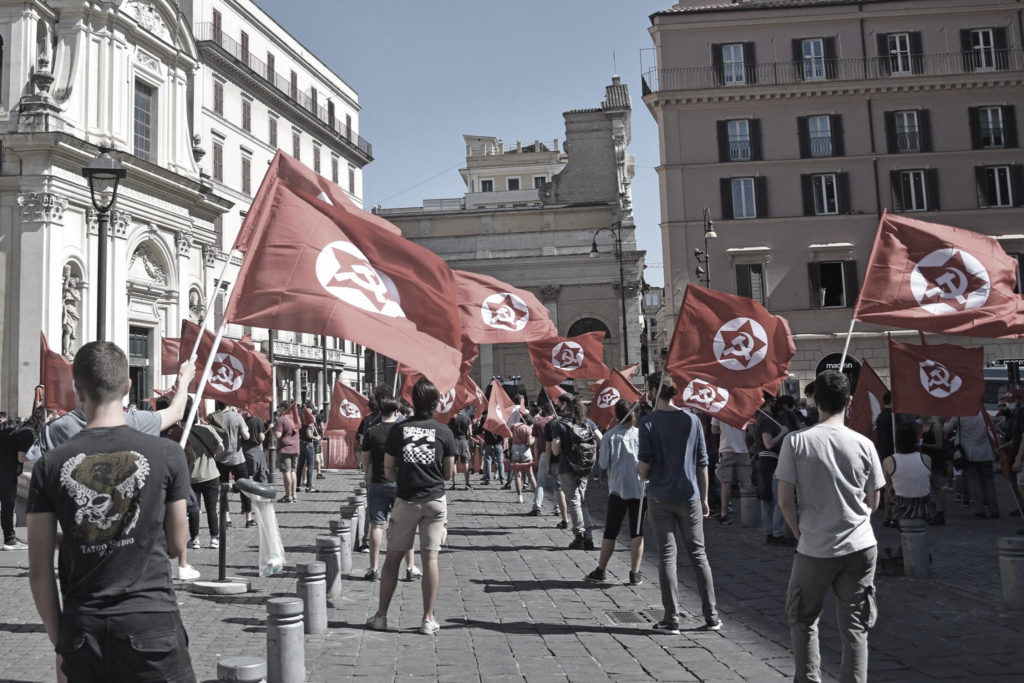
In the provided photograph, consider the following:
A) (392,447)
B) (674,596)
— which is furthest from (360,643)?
(674,596)

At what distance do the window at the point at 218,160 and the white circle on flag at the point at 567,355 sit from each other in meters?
30.1

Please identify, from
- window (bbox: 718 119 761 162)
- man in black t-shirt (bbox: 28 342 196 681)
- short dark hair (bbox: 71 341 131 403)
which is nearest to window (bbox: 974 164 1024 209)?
A: window (bbox: 718 119 761 162)

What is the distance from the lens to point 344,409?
1709 cm

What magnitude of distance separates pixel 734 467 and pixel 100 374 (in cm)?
1163

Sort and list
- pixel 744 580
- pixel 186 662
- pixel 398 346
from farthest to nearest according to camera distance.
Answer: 1. pixel 744 580
2. pixel 398 346
3. pixel 186 662

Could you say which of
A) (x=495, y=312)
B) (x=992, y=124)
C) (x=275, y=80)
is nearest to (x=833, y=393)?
(x=495, y=312)

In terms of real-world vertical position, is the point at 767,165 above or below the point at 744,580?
above

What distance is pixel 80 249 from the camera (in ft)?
102

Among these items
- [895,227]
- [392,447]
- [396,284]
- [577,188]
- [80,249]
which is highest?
[577,188]

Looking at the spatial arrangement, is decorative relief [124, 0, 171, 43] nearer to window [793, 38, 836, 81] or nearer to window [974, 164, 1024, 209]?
window [793, 38, 836, 81]

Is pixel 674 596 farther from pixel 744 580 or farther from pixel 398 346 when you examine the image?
pixel 398 346

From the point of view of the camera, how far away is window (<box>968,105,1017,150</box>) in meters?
38.5

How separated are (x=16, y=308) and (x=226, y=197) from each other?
15.8 meters

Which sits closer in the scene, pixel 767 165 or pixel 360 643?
pixel 360 643
